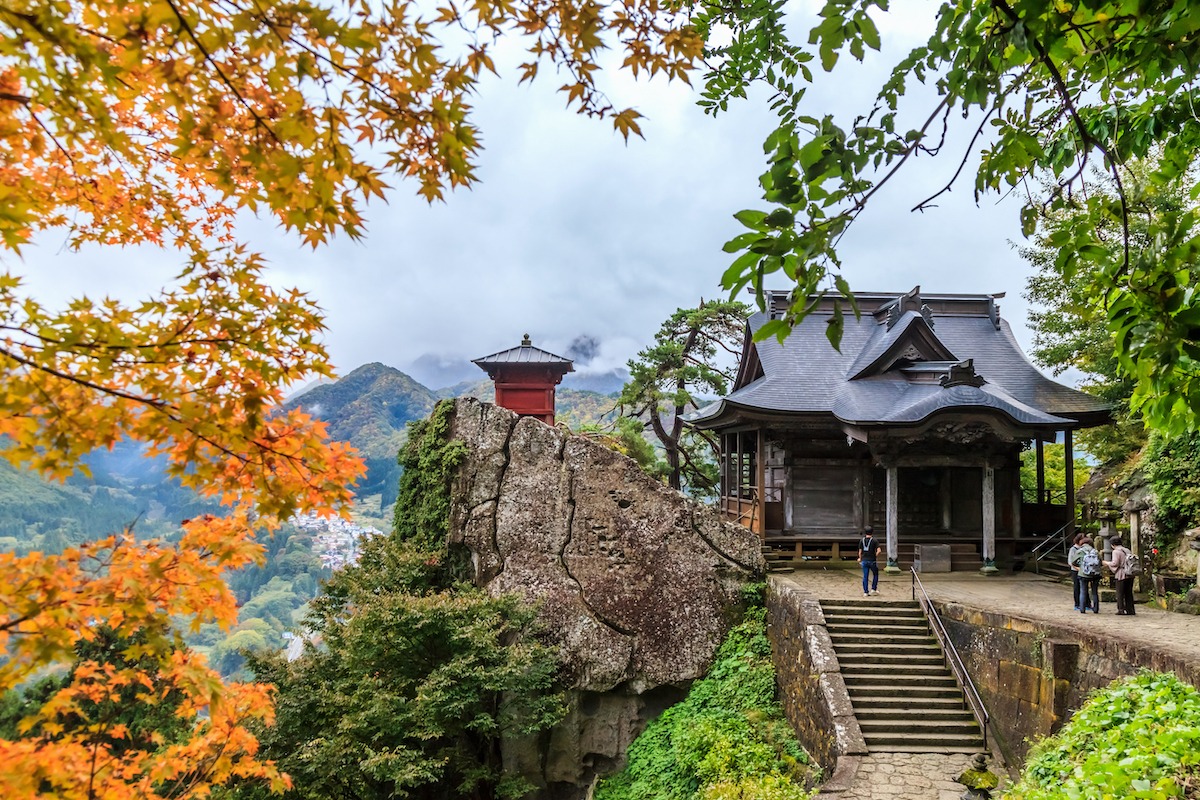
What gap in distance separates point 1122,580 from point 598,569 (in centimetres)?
796

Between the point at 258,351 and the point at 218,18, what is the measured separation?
3.87 feet

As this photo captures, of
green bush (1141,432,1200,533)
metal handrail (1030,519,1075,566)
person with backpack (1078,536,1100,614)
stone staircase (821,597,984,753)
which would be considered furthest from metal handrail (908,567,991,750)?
metal handrail (1030,519,1075,566)

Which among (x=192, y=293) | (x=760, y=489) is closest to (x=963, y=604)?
(x=760, y=489)

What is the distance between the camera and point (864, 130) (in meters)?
2.23

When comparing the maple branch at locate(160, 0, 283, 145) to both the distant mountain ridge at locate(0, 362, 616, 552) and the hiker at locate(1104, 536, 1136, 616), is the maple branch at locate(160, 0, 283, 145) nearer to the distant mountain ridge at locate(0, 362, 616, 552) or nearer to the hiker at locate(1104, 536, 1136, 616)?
the hiker at locate(1104, 536, 1136, 616)

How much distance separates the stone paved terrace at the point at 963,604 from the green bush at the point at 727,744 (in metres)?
0.97

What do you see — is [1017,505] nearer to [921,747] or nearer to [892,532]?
[892,532]

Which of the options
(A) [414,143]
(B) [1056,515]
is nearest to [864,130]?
(A) [414,143]

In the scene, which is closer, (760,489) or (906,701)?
(906,701)

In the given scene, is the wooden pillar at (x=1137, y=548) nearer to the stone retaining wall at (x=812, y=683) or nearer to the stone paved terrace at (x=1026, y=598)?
the stone paved terrace at (x=1026, y=598)

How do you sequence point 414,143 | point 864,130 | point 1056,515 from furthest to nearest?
point 1056,515
point 414,143
point 864,130

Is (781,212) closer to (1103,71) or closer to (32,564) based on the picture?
(1103,71)

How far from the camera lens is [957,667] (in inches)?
386

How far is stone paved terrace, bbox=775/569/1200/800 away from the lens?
7.64 meters
